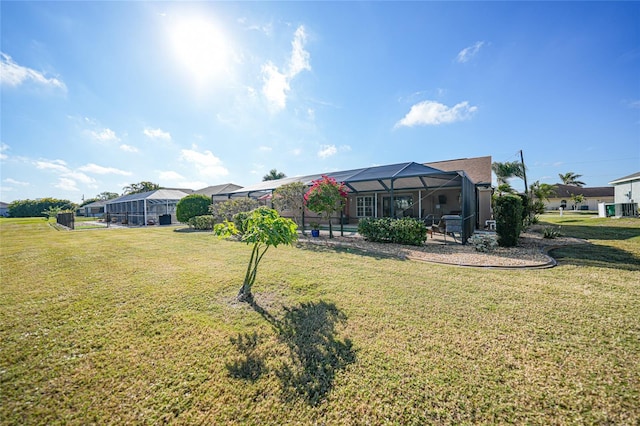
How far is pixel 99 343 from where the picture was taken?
2.76m

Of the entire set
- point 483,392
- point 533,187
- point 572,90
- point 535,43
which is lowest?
point 483,392

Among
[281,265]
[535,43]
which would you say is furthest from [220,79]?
[535,43]

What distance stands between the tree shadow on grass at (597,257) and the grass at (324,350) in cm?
72

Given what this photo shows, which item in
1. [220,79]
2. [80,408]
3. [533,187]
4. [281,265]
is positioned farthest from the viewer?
[533,187]

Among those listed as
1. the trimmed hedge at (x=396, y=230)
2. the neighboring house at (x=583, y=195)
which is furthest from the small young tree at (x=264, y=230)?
the neighboring house at (x=583, y=195)

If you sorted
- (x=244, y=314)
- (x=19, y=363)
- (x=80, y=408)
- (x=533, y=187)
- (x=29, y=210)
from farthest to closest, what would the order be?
(x=29, y=210)
(x=533, y=187)
(x=244, y=314)
(x=19, y=363)
(x=80, y=408)

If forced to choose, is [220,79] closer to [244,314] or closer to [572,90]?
[244,314]

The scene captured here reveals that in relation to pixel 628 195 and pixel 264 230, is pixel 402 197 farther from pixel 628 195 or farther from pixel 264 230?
pixel 628 195

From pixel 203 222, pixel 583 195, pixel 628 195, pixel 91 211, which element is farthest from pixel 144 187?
pixel 583 195

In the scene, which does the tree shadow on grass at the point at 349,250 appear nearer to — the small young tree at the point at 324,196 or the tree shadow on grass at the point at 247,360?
the small young tree at the point at 324,196

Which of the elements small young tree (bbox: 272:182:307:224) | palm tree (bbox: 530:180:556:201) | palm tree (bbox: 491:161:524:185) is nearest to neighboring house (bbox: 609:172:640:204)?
palm tree (bbox: 491:161:524:185)

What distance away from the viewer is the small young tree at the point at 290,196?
1149 centimetres

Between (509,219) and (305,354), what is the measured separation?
28.7 feet

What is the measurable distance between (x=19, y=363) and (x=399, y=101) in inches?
610
